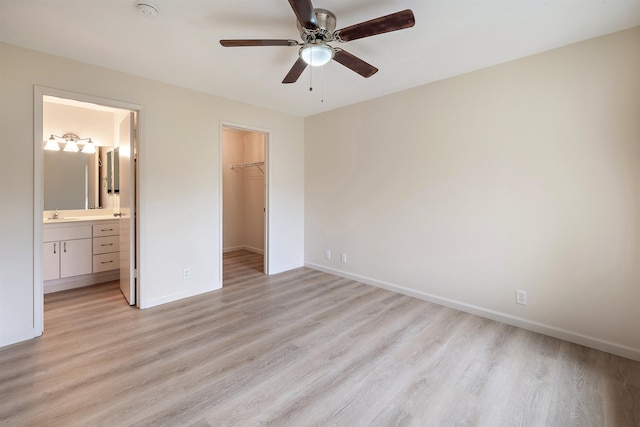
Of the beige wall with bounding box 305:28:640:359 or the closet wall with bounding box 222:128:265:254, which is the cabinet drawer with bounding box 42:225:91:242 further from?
the beige wall with bounding box 305:28:640:359

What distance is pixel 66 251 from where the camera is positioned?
11.7ft

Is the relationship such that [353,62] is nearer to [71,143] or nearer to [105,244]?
[105,244]

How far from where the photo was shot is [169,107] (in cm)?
320

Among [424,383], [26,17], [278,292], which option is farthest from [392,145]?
[26,17]

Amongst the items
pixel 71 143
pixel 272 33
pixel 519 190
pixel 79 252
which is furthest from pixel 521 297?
pixel 71 143

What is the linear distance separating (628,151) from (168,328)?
13.3ft

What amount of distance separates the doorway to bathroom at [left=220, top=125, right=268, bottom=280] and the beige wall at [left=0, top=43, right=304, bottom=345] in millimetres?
1403

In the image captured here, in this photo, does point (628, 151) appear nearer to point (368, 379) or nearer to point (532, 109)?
point (532, 109)

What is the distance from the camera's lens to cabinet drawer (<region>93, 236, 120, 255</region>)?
3.81 metres

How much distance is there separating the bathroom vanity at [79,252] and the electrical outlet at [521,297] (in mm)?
4838

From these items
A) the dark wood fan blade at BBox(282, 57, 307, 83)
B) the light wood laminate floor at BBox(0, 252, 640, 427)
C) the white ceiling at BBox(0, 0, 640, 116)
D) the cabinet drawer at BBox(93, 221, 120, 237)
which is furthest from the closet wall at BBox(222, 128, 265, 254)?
the dark wood fan blade at BBox(282, 57, 307, 83)

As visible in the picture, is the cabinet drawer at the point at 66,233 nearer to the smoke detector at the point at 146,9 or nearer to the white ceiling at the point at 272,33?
the white ceiling at the point at 272,33

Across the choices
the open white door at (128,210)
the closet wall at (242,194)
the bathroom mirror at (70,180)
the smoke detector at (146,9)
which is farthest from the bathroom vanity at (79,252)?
the smoke detector at (146,9)

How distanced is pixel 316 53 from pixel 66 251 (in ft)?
12.6
